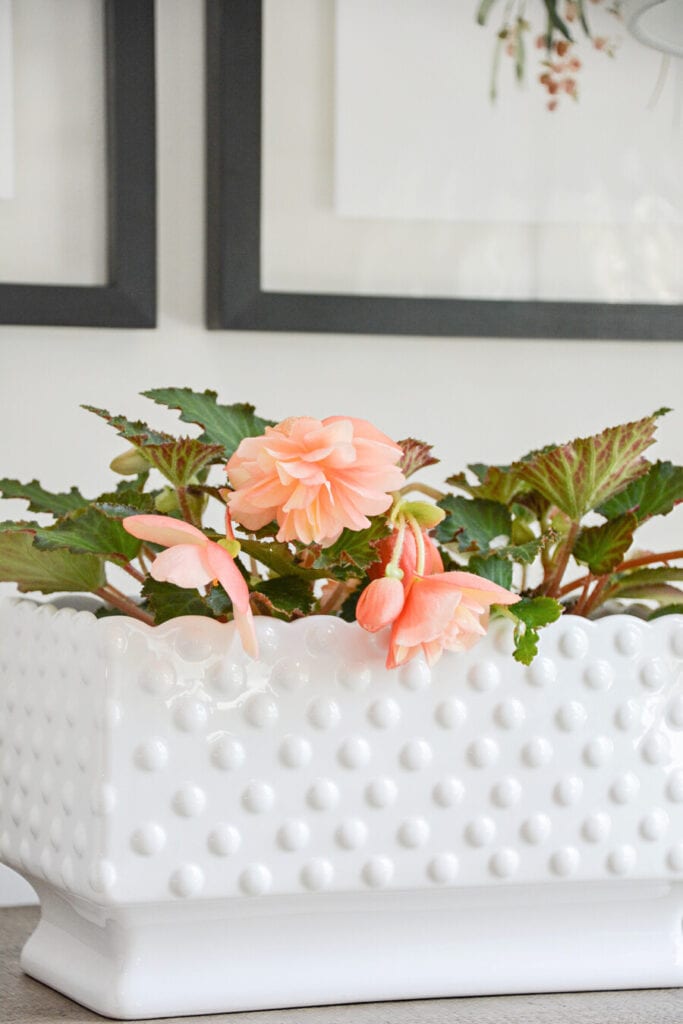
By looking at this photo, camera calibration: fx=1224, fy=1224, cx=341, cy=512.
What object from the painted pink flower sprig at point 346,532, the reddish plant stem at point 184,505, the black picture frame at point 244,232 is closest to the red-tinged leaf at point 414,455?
the painted pink flower sprig at point 346,532

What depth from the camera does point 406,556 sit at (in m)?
0.52

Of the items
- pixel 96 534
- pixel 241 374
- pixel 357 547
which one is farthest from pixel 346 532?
pixel 241 374

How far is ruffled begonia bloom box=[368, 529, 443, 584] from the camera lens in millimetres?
516

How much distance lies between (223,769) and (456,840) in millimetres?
110

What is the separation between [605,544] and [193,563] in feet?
0.73

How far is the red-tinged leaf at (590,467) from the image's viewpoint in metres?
0.56

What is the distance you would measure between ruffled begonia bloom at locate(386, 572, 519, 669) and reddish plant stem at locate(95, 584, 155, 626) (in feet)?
0.49

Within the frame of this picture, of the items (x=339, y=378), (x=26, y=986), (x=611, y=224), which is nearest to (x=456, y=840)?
(x=26, y=986)

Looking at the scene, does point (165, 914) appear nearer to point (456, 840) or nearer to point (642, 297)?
point (456, 840)

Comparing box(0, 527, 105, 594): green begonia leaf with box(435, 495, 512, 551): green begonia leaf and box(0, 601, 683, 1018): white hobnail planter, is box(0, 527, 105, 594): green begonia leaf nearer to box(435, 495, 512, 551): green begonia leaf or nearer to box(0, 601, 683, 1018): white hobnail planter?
box(0, 601, 683, 1018): white hobnail planter

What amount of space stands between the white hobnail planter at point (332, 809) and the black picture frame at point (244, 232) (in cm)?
32

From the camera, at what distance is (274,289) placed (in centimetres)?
84

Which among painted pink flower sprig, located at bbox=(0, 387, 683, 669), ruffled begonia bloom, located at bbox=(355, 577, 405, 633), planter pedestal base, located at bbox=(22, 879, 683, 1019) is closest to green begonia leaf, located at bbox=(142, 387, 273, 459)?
painted pink flower sprig, located at bbox=(0, 387, 683, 669)

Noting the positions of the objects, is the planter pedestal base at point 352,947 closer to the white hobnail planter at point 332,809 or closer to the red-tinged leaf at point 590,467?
the white hobnail planter at point 332,809
